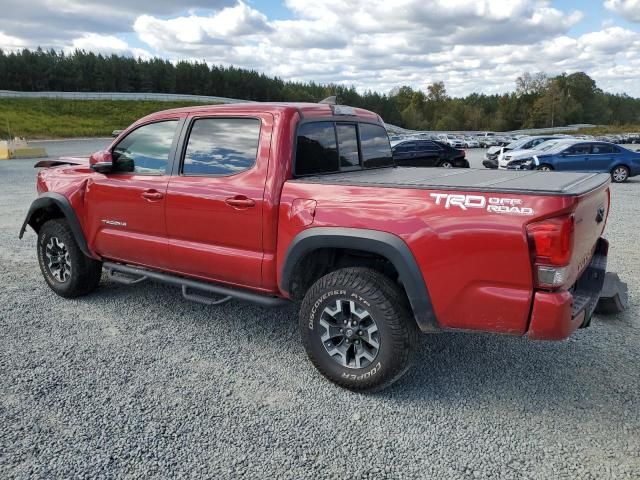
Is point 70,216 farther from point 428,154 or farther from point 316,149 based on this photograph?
point 428,154

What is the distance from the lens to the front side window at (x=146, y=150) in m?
4.24

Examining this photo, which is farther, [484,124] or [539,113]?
[484,124]

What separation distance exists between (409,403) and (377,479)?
A: 78 centimetres

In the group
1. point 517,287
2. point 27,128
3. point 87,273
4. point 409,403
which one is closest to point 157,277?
point 87,273

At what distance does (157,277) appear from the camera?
4.34 metres

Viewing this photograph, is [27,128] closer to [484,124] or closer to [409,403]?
[409,403]

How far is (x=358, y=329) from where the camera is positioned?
10.8 ft

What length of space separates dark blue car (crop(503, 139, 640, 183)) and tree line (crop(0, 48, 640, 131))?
249 feet

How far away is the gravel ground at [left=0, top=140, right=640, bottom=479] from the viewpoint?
8.75 ft

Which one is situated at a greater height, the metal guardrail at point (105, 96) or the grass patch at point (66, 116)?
the metal guardrail at point (105, 96)

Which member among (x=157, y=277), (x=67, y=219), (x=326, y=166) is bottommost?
(x=157, y=277)

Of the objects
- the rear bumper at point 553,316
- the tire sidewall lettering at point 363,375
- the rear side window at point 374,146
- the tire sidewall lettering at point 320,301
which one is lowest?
the tire sidewall lettering at point 363,375

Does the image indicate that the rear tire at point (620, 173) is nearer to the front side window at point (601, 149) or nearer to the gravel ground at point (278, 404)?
the front side window at point (601, 149)

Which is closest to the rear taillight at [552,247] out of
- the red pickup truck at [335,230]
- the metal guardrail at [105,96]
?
the red pickup truck at [335,230]
